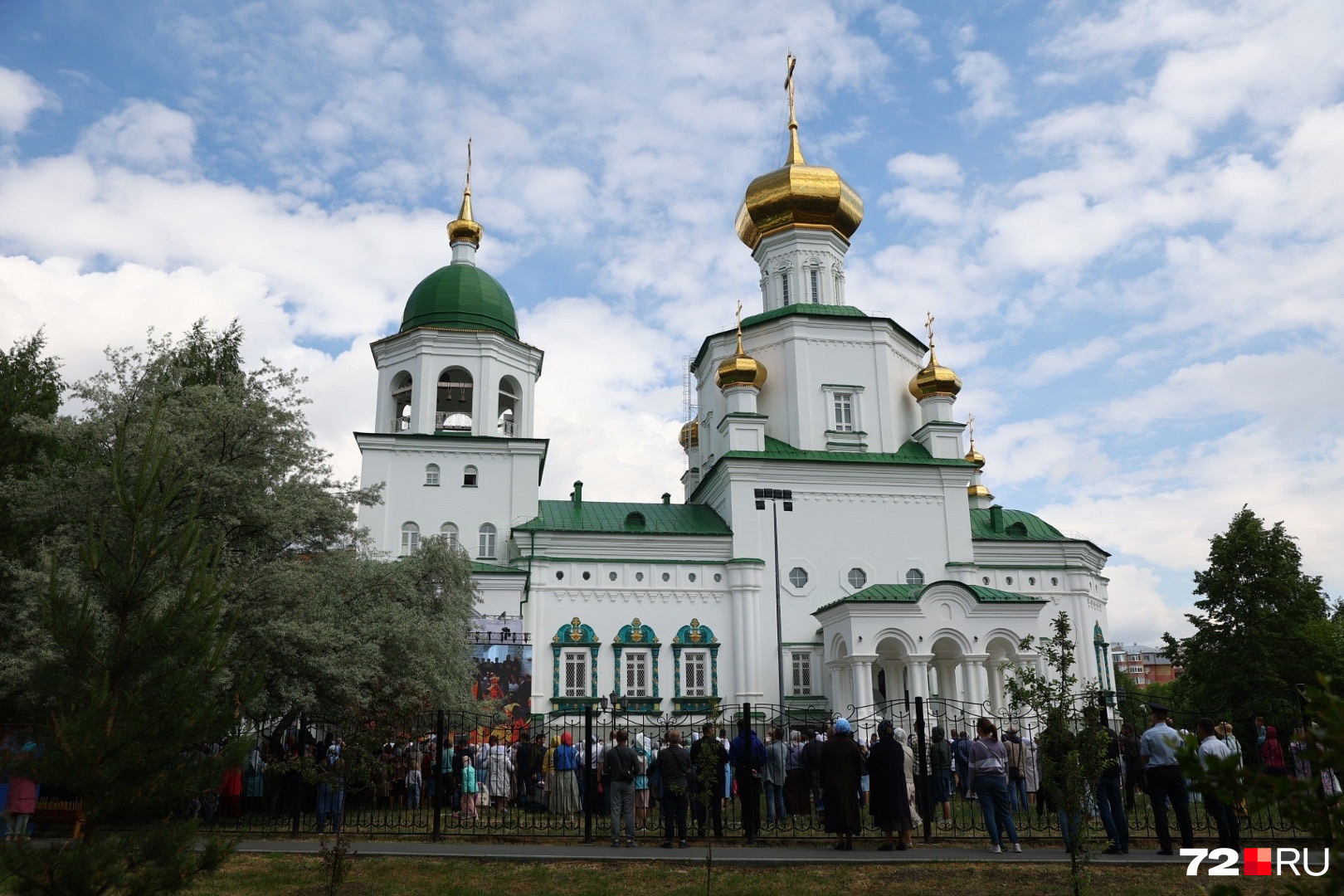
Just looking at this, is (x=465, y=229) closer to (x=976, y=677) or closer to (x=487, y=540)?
(x=487, y=540)

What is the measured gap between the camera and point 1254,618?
31.8 meters

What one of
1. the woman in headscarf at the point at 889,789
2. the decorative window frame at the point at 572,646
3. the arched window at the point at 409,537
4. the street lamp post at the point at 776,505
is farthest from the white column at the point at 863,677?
the woman in headscarf at the point at 889,789

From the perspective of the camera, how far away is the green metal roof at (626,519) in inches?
1177

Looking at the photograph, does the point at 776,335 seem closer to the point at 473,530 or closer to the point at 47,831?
the point at 473,530

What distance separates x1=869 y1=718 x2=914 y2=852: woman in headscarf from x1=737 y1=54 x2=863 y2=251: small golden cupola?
84.1 feet

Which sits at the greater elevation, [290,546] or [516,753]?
[290,546]

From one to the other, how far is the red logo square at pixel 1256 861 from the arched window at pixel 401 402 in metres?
24.7

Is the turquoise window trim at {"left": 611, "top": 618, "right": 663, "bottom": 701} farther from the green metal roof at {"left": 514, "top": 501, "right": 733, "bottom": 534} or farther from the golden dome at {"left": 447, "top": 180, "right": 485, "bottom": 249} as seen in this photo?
the golden dome at {"left": 447, "top": 180, "right": 485, "bottom": 249}

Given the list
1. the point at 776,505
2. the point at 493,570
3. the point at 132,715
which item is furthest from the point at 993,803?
the point at 493,570

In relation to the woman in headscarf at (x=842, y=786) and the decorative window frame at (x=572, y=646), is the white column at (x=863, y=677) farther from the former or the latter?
the woman in headscarf at (x=842, y=786)

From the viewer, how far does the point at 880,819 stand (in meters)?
11.6

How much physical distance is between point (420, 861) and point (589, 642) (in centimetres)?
1770

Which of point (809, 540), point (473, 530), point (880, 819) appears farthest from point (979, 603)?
point (880, 819)

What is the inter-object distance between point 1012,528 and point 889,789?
23.8 metres
